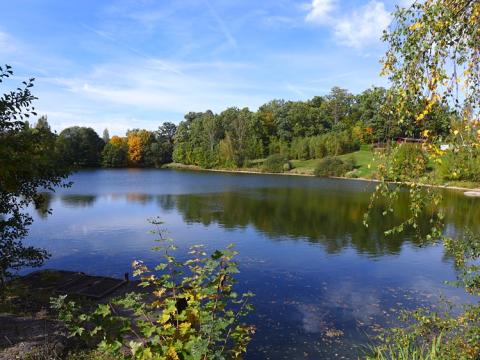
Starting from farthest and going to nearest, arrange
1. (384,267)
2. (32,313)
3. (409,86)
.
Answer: (384,267)
(32,313)
(409,86)

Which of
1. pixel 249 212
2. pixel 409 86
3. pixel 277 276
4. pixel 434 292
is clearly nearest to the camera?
pixel 409 86

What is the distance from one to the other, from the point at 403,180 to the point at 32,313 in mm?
13091

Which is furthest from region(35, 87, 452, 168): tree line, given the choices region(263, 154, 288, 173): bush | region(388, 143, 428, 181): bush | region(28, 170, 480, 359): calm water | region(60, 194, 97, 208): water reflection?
region(388, 143, 428, 181): bush

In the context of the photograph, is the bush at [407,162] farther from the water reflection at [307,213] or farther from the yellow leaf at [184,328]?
the water reflection at [307,213]

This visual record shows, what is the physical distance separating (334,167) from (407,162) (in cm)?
9180

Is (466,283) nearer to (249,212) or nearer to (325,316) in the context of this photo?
(325,316)

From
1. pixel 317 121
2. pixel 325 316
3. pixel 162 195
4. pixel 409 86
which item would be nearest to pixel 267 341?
pixel 325 316

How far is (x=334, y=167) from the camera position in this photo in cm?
9488

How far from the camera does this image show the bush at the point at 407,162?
16.9 feet

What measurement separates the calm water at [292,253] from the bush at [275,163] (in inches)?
2070

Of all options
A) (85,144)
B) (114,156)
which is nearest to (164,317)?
(114,156)

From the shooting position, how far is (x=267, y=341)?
1407cm

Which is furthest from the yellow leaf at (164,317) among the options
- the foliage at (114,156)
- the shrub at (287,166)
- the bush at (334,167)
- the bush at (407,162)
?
the foliage at (114,156)

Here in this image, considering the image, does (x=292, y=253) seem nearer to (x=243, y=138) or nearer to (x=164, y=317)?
(x=164, y=317)
